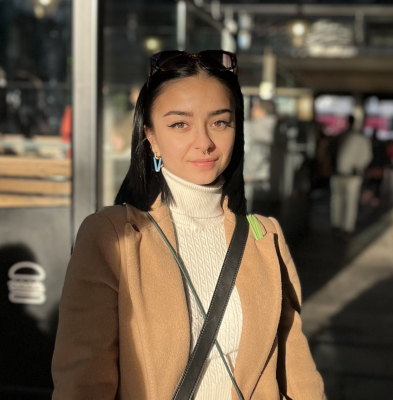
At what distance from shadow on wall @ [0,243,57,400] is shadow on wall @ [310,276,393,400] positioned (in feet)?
6.39

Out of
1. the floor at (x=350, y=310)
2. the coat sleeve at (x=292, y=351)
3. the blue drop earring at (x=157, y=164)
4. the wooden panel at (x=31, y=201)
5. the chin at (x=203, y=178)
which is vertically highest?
the blue drop earring at (x=157, y=164)

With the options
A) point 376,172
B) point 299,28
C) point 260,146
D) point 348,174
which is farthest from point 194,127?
point 376,172

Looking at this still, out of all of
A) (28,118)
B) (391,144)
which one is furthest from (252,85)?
(391,144)

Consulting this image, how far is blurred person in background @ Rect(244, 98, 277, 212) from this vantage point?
8172 mm

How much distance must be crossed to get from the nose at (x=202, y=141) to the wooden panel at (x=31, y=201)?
2.13 metres

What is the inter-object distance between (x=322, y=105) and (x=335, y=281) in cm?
2567

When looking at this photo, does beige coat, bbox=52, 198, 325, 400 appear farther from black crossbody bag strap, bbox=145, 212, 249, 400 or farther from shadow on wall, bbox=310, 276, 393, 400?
shadow on wall, bbox=310, 276, 393, 400

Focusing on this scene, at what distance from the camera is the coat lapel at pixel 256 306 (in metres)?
1.82

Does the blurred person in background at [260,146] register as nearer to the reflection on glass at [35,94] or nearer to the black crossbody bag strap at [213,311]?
the reflection on glass at [35,94]

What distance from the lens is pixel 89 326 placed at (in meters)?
1.65

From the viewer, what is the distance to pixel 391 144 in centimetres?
2400

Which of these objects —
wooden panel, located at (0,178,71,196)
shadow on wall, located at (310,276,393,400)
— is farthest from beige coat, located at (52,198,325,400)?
shadow on wall, located at (310,276,393,400)

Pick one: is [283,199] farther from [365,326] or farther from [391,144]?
[391,144]

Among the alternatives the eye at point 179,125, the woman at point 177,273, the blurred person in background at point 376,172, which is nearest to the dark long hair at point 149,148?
the woman at point 177,273
